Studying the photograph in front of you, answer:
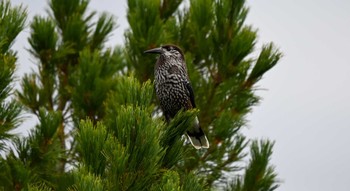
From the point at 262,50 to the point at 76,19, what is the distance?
1874mm

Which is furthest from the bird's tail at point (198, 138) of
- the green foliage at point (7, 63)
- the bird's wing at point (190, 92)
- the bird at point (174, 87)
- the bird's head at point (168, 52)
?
the green foliage at point (7, 63)

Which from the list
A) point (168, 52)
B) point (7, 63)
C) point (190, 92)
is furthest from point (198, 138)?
point (7, 63)

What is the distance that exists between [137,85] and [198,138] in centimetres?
195

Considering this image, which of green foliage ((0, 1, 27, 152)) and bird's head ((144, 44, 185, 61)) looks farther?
bird's head ((144, 44, 185, 61))

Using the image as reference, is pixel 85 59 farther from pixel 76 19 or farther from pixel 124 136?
pixel 124 136

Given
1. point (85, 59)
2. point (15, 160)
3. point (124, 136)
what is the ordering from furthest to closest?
point (85, 59)
point (15, 160)
point (124, 136)

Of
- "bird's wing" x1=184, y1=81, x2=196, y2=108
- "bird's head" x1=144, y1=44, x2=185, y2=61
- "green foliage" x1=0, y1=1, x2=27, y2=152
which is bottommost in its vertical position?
"green foliage" x1=0, y1=1, x2=27, y2=152

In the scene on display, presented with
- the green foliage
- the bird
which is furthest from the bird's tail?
the green foliage

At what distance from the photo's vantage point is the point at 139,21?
216 inches

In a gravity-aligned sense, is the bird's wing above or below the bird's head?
below

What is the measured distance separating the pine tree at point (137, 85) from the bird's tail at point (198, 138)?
0.14 meters

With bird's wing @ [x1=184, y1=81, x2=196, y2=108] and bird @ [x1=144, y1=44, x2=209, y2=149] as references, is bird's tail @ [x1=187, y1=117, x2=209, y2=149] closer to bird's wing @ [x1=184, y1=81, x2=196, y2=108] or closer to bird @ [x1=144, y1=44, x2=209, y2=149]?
bird @ [x1=144, y1=44, x2=209, y2=149]

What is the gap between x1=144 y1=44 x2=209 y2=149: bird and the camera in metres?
4.91

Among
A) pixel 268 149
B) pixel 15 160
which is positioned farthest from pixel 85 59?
pixel 268 149
